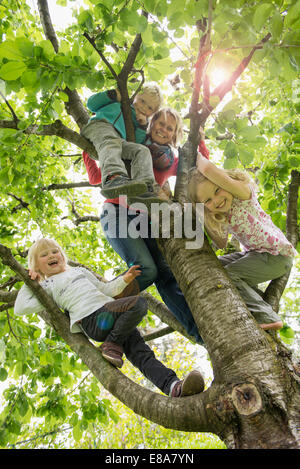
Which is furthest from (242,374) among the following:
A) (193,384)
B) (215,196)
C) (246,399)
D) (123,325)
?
(215,196)

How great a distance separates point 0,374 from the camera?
2791 mm

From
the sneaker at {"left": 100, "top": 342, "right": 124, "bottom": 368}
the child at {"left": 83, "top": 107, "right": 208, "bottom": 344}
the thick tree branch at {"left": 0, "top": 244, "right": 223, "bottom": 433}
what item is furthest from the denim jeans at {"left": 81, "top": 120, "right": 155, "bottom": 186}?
the sneaker at {"left": 100, "top": 342, "right": 124, "bottom": 368}

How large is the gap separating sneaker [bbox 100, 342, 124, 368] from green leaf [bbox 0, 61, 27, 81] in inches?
61.6

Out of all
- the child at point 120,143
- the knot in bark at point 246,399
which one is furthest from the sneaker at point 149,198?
the knot in bark at point 246,399

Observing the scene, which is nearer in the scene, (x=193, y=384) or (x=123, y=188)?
(x=193, y=384)

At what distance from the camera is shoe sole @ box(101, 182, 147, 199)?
198 cm

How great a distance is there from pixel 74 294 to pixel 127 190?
877 mm

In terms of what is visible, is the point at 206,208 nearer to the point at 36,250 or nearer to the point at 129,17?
the point at 129,17

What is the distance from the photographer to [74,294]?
7.57ft

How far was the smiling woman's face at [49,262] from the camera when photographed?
8.73 ft

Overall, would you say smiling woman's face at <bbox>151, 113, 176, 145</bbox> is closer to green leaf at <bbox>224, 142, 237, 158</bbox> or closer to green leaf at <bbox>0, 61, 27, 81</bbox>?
green leaf at <bbox>224, 142, 237, 158</bbox>

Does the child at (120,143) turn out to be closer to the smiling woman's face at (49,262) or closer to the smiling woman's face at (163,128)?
the smiling woman's face at (163,128)
